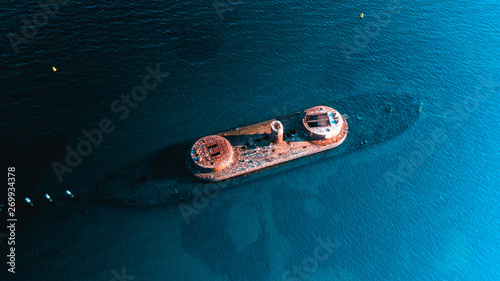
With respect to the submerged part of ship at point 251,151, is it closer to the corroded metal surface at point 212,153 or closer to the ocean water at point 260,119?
the corroded metal surface at point 212,153

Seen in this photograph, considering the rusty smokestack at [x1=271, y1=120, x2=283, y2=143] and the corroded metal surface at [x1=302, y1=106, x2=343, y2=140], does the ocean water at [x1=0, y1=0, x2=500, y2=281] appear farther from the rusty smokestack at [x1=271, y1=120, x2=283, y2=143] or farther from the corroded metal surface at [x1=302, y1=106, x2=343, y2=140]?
the rusty smokestack at [x1=271, y1=120, x2=283, y2=143]

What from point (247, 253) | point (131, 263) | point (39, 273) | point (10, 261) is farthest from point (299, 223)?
point (10, 261)

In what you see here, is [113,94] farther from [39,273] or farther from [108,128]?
[39,273]

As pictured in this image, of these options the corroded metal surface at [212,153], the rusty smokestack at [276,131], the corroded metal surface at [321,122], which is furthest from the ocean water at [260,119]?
the rusty smokestack at [276,131]

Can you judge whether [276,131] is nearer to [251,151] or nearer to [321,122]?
[251,151]

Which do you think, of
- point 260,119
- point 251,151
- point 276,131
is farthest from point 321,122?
point 251,151

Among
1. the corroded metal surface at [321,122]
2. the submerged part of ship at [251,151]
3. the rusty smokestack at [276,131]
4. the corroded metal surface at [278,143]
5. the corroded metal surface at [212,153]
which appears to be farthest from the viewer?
the corroded metal surface at [321,122]
